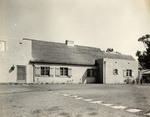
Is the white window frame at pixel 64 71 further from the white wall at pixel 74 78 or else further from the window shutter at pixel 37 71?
the window shutter at pixel 37 71

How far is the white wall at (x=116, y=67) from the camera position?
2086 centimetres

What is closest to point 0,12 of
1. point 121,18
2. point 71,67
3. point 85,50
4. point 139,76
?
point 121,18

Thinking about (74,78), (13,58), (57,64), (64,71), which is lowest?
(74,78)

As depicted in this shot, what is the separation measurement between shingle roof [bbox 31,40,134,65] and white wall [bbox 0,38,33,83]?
803mm

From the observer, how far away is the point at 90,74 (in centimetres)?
2127

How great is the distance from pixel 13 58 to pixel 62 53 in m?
5.26

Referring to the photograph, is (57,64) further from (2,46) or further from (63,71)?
(2,46)

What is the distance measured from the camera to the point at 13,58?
1717cm

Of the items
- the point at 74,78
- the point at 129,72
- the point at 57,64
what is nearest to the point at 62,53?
the point at 57,64

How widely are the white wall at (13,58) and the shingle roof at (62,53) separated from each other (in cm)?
80

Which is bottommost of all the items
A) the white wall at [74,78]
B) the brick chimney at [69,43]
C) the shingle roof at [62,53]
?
the white wall at [74,78]

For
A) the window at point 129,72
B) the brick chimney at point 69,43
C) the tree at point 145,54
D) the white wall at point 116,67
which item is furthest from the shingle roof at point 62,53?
the tree at point 145,54

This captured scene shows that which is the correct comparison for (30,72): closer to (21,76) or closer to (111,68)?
(21,76)

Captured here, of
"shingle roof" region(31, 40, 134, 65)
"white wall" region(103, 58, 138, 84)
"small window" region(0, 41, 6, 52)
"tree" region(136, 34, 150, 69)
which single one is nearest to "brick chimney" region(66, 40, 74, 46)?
"shingle roof" region(31, 40, 134, 65)
